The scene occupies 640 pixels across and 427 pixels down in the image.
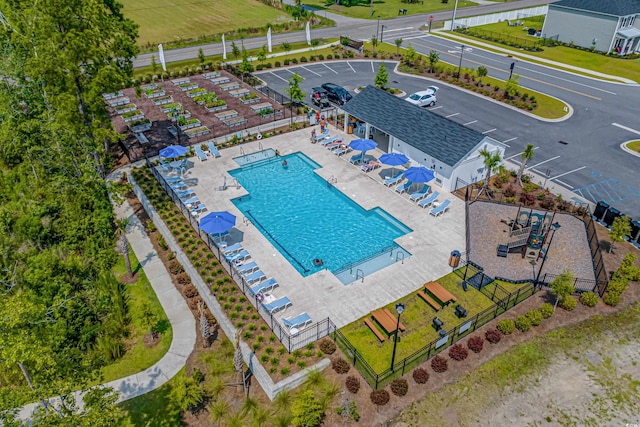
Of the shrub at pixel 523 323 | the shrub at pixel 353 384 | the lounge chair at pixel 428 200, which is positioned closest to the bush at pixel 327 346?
the shrub at pixel 353 384

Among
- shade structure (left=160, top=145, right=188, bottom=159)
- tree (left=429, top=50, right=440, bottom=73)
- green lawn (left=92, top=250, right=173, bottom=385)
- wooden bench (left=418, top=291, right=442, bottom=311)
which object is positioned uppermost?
tree (left=429, top=50, right=440, bottom=73)

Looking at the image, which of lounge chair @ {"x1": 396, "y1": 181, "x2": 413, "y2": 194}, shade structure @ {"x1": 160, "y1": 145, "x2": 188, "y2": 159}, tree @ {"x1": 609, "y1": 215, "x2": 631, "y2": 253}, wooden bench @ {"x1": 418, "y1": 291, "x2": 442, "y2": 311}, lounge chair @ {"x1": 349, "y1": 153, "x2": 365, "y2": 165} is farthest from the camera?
lounge chair @ {"x1": 349, "y1": 153, "x2": 365, "y2": 165}

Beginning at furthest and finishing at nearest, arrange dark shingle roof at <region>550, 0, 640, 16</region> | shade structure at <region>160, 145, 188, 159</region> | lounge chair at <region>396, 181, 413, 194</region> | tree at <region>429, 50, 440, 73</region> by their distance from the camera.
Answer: dark shingle roof at <region>550, 0, 640, 16</region>, tree at <region>429, 50, 440, 73</region>, shade structure at <region>160, 145, 188, 159</region>, lounge chair at <region>396, 181, 413, 194</region>

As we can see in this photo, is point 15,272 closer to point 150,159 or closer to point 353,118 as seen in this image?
point 150,159

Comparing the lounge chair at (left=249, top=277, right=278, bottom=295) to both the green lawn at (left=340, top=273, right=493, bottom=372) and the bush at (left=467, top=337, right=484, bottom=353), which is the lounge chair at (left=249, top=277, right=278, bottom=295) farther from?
the bush at (left=467, top=337, right=484, bottom=353)

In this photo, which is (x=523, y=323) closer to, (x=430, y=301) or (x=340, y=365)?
(x=430, y=301)

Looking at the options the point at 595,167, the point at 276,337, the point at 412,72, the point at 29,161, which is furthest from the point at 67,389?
the point at 412,72

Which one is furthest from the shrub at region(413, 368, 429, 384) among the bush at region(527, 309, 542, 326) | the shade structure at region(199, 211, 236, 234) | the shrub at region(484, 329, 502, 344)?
the shade structure at region(199, 211, 236, 234)
